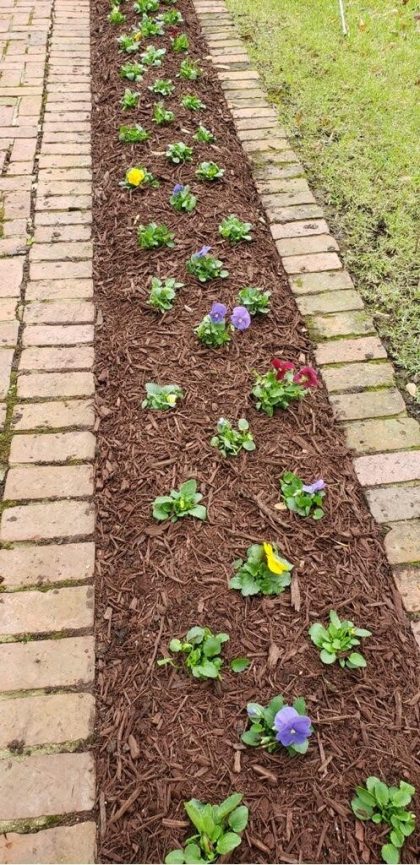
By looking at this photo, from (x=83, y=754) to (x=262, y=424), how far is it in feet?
3.86

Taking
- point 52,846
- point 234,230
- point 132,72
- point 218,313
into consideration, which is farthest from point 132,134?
point 52,846

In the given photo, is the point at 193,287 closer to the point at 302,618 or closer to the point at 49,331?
the point at 49,331

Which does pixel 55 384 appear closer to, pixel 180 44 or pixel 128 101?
pixel 128 101

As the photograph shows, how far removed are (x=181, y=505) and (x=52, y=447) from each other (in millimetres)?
521

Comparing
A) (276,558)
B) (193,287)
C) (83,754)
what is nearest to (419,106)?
(193,287)

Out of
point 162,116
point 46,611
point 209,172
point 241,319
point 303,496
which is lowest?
point 46,611

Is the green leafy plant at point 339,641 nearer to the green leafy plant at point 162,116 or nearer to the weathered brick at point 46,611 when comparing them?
the weathered brick at point 46,611

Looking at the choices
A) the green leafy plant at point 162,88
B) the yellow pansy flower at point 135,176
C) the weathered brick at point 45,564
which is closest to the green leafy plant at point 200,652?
the weathered brick at point 45,564

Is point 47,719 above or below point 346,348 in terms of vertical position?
below

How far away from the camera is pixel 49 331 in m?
2.70

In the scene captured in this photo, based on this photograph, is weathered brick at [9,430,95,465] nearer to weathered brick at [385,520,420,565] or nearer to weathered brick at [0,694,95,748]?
weathered brick at [0,694,95,748]

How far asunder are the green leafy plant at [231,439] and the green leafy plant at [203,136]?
2.02 m

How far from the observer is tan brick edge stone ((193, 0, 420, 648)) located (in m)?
2.12

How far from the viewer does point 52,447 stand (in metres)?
2.30
